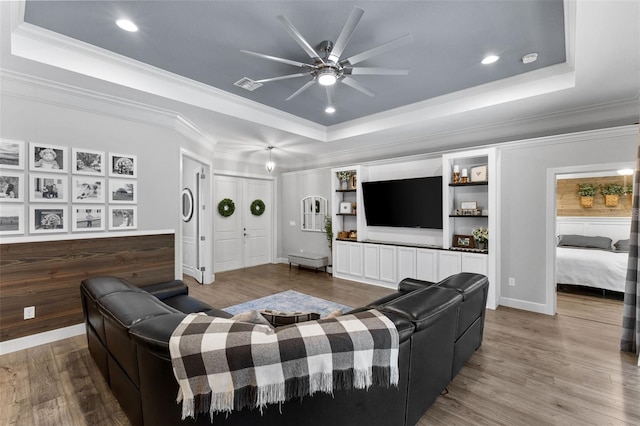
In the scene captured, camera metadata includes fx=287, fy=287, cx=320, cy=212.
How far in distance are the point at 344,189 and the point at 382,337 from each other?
4908 mm

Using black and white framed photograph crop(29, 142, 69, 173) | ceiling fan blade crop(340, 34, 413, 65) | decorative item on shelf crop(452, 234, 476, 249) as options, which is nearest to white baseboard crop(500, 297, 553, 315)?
decorative item on shelf crop(452, 234, 476, 249)

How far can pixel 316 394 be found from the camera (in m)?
1.33

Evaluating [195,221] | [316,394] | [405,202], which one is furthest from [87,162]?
[405,202]

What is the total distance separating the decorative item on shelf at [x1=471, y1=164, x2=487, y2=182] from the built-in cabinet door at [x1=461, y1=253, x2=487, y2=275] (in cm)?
115

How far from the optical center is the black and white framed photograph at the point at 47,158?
2996mm

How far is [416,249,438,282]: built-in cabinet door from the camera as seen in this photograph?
475 centimetres

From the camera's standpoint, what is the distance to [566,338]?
10.5 ft

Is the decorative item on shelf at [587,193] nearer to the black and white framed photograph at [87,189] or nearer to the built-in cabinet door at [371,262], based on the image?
the built-in cabinet door at [371,262]

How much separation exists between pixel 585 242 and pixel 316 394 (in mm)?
6829

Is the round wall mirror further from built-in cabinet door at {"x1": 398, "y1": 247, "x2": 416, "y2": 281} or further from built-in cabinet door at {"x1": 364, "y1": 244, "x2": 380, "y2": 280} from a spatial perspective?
built-in cabinet door at {"x1": 398, "y1": 247, "x2": 416, "y2": 281}

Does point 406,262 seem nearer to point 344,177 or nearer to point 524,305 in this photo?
point 524,305

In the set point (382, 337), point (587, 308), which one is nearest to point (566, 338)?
point (587, 308)

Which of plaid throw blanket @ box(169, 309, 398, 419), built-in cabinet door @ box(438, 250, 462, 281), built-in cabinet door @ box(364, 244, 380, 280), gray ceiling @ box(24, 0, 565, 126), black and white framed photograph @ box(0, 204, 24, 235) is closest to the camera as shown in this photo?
plaid throw blanket @ box(169, 309, 398, 419)

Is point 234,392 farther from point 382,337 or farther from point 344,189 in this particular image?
point 344,189
